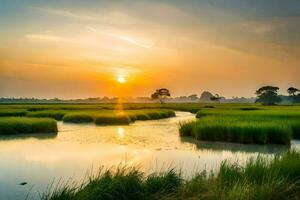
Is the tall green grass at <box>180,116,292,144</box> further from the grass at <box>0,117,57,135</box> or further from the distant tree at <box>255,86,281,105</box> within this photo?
the distant tree at <box>255,86,281,105</box>

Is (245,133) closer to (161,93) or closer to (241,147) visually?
(241,147)

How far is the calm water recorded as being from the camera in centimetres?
1245

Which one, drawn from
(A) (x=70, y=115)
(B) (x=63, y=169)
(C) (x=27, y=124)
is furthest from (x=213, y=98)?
(B) (x=63, y=169)

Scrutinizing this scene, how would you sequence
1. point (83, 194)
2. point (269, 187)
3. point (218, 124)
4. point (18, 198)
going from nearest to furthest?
point (83, 194)
point (269, 187)
point (18, 198)
point (218, 124)

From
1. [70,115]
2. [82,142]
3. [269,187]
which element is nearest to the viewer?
[269,187]

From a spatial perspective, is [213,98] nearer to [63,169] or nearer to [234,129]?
[234,129]

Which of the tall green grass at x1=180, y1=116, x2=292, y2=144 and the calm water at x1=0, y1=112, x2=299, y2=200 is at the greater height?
the tall green grass at x1=180, y1=116, x2=292, y2=144

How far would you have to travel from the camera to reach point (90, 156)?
17.0 meters

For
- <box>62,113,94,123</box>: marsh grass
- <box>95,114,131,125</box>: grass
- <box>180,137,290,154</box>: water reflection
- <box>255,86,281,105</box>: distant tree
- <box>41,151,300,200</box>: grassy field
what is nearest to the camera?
<box>41,151,300,200</box>: grassy field

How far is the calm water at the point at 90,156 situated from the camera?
12.4 m

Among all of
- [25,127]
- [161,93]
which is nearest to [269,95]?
[161,93]

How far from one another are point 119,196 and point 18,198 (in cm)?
287

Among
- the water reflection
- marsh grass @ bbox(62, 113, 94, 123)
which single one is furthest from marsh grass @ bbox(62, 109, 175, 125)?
the water reflection

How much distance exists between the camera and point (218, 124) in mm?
25188
